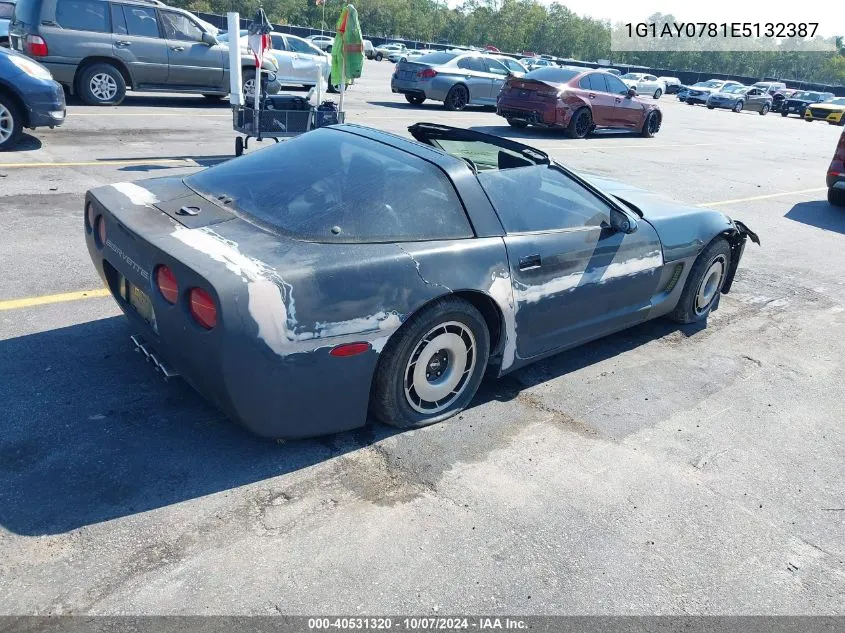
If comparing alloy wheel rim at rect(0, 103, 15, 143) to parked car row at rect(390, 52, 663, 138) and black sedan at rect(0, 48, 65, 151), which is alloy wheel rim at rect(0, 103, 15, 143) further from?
parked car row at rect(390, 52, 663, 138)

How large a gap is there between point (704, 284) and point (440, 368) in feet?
8.51

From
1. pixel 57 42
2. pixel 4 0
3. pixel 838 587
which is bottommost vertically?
pixel 838 587

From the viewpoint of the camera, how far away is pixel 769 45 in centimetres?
9356

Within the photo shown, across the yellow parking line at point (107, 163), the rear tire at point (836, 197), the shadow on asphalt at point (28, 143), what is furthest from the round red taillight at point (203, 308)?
the rear tire at point (836, 197)

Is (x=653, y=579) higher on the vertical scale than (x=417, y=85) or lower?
lower

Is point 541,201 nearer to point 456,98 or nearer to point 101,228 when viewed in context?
point 101,228

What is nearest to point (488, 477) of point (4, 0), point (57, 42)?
point (57, 42)

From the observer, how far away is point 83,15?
1230 cm

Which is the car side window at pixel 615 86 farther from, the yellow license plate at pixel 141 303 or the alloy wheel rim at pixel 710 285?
the yellow license plate at pixel 141 303

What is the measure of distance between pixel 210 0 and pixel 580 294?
256 feet

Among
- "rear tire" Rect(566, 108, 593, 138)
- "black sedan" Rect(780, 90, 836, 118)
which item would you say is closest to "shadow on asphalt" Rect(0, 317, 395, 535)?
"rear tire" Rect(566, 108, 593, 138)

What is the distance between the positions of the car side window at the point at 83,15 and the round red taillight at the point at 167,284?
1121 cm

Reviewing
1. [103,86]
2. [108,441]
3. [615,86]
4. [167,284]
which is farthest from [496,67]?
[108,441]

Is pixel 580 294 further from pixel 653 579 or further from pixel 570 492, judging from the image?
pixel 653 579
